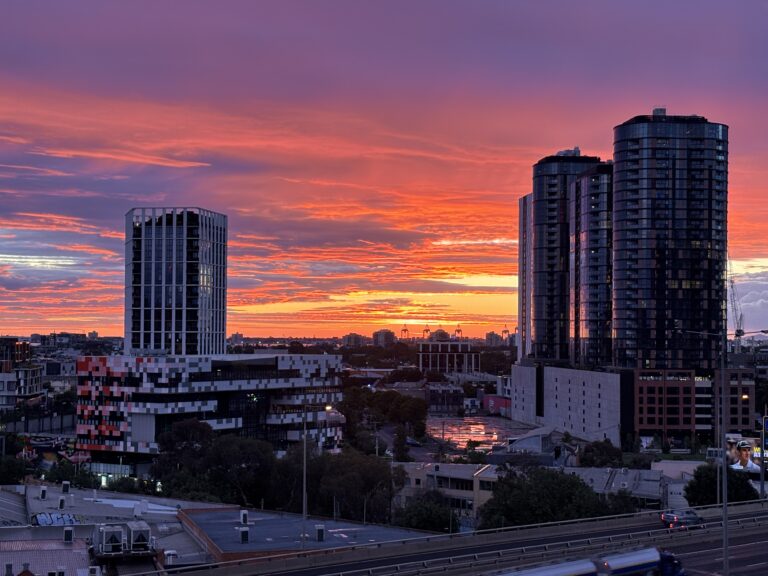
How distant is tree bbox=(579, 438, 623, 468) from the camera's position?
388 feet

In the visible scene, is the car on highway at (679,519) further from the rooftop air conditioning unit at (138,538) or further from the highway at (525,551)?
the rooftop air conditioning unit at (138,538)

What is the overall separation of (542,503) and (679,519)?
14.5m

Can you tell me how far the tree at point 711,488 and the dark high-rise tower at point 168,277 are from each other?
358ft

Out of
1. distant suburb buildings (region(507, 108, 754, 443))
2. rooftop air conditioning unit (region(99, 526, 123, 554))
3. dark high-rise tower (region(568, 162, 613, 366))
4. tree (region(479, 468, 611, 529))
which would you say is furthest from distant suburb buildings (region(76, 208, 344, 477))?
dark high-rise tower (region(568, 162, 613, 366))

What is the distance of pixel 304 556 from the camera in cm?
4222

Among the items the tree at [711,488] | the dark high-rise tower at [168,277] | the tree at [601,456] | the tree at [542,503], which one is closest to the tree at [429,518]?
the tree at [542,503]

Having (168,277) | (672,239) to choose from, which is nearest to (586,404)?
(672,239)

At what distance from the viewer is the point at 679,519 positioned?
176ft

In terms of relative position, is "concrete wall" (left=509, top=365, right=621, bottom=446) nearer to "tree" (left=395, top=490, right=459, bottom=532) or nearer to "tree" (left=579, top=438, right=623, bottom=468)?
"tree" (left=579, top=438, right=623, bottom=468)

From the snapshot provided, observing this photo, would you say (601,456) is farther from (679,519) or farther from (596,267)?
(596,267)

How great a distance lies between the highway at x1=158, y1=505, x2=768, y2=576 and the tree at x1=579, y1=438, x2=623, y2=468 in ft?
208

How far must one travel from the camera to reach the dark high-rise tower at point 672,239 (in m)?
165

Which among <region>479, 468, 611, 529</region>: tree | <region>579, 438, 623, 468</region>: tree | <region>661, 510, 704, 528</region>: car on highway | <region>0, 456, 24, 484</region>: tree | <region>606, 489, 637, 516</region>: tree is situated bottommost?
<region>579, 438, 623, 468</region>: tree

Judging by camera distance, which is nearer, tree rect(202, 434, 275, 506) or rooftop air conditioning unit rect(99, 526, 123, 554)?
rooftop air conditioning unit rect(99, 526, 123, 554)
